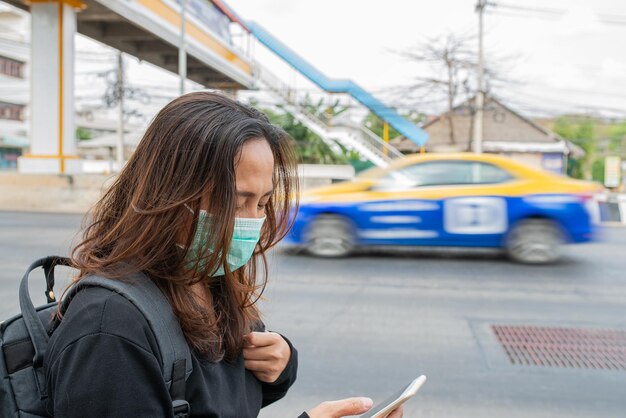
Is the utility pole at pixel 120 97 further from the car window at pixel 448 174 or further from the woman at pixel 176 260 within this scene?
the woman at pixel 176 260

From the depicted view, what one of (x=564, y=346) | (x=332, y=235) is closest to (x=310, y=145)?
(x=332, y=235)

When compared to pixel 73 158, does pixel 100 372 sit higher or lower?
lower

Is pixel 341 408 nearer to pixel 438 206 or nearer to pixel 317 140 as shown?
pixel 438 206

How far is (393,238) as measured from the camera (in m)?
9.26

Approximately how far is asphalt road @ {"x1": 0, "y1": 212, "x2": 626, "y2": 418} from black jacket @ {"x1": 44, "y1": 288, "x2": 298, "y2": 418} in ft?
3.25

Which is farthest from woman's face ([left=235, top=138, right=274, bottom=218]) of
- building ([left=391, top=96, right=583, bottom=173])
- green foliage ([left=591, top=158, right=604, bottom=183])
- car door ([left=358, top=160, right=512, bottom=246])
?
green foliage ([left=591, top=158, right=604, bottom=183])

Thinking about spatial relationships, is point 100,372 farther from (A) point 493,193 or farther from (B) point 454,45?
(B) point 454,45

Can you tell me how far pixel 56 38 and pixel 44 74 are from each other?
0.99 meters

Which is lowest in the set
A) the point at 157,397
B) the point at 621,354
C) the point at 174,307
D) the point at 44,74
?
the point at 621,354

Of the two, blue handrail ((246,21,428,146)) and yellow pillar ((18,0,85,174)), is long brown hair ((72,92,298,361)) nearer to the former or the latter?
yellow pillar ((18,0,85,174))

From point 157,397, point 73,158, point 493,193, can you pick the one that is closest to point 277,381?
point 157,397

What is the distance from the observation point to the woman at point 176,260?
3.53 ft

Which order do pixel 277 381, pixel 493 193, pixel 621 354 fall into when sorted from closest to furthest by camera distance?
pixel 277 381 → pixel 621 354 → pixel 493 193

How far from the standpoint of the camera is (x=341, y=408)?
5.07ft
